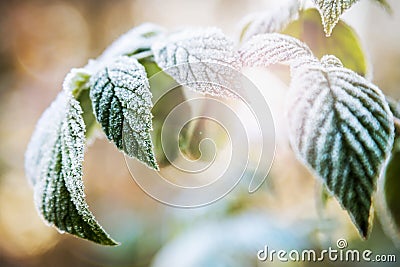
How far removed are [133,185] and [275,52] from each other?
1136 millimetres

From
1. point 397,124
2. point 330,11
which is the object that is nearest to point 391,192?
point 397,124

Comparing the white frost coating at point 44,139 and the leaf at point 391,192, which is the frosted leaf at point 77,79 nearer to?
the white frost coating at point 44,139

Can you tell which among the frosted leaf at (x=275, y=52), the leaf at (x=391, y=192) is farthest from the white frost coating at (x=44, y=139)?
the leaf at (x=391, y=192)

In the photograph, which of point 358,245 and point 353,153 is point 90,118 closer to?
point 353,153

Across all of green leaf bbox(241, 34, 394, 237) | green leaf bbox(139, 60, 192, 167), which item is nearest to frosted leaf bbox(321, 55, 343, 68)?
green leaf bbox(241, 34, 394, 237)

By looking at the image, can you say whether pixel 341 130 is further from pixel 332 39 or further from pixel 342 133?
pixel 332 39

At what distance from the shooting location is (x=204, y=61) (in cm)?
32

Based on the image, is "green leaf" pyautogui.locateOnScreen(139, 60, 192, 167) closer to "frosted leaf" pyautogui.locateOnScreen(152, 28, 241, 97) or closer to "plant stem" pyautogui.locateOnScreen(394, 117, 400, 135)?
"frosted leaf" pyautogui.locateOnScreen(152, 28, 241, 97)

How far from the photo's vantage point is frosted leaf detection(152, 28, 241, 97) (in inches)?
12.2

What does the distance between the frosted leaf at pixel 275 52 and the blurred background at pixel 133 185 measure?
1.2 inches

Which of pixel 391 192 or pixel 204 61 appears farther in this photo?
pixel 391 192

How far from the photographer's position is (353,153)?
0.90ft

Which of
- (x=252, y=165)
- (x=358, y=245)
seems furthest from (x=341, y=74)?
(x=358, y=245)

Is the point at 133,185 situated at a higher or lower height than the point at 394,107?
higher
